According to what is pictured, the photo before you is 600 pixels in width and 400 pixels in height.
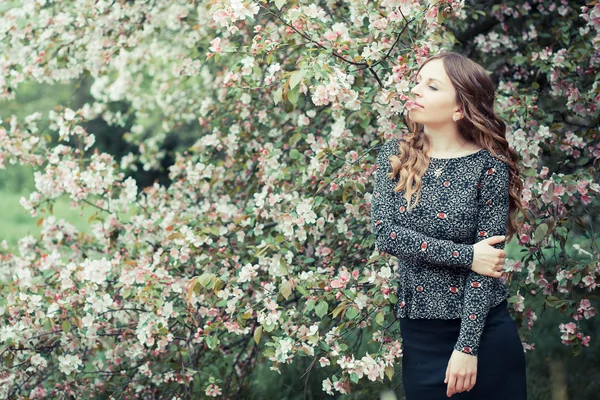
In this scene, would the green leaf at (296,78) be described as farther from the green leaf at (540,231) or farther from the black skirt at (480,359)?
the green leaf at (540,231)

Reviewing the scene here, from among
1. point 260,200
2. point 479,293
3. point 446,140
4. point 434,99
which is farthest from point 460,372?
point 260,200

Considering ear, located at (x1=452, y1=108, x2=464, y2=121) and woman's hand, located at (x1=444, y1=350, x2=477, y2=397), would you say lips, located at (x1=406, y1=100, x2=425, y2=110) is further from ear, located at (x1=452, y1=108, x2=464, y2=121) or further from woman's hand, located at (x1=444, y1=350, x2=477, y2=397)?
woman's hand, located at (x1=444, y1=350, x2=477, y2=397)

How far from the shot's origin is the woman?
215cm

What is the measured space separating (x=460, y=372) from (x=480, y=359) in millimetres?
102

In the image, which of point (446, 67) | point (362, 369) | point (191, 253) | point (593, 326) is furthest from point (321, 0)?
point (593, 326)

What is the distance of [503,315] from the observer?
7.45 ft

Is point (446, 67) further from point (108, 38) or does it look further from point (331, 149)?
point (108, 38)

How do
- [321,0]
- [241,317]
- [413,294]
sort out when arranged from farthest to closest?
[321,0] → [241,317] → [413,294]

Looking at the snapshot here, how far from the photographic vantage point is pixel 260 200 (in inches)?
132

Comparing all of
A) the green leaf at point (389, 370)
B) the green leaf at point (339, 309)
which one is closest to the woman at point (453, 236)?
the green leaf at point (389, 370)

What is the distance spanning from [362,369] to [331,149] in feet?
3.06

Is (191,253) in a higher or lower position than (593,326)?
higher

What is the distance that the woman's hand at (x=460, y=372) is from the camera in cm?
213

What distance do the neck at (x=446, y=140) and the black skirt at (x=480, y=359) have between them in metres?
0.51
